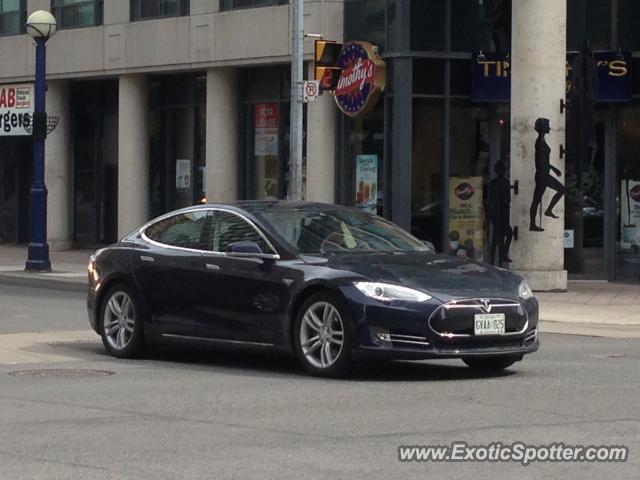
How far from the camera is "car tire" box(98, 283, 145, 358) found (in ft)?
46.6

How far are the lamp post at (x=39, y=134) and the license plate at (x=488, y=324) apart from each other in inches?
689

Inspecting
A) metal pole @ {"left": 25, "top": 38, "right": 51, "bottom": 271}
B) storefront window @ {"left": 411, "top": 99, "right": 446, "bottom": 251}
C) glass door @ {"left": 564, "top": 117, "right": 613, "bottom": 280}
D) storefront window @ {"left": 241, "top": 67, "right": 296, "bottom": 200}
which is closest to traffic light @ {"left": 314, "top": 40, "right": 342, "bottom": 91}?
storefront window @ {"left": 411, "top": 99, "right": 446, "bottom": 251}

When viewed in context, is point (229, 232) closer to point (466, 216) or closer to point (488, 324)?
point (488, 324)

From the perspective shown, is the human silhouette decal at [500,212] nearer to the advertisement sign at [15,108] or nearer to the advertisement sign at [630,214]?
the advertisement sign at [630,214]

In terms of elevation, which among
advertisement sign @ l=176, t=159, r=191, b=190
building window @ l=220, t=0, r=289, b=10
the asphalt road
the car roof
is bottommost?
the asphalt road

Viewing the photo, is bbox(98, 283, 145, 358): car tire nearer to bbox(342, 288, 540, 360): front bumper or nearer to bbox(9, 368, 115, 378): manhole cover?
bbox(9, 368, 115, 378): manhole cover

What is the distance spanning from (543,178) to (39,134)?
9733 mm

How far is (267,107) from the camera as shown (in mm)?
31719

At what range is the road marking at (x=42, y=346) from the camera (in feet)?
48.0

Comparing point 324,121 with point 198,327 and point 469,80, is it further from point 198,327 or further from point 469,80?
point 198,327

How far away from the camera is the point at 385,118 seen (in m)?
28.0

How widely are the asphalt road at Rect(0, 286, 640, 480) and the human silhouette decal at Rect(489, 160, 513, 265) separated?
9.93 metres

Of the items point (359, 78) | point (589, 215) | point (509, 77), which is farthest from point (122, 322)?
point (589, 215)

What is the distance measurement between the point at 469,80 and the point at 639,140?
3312 millimetres
